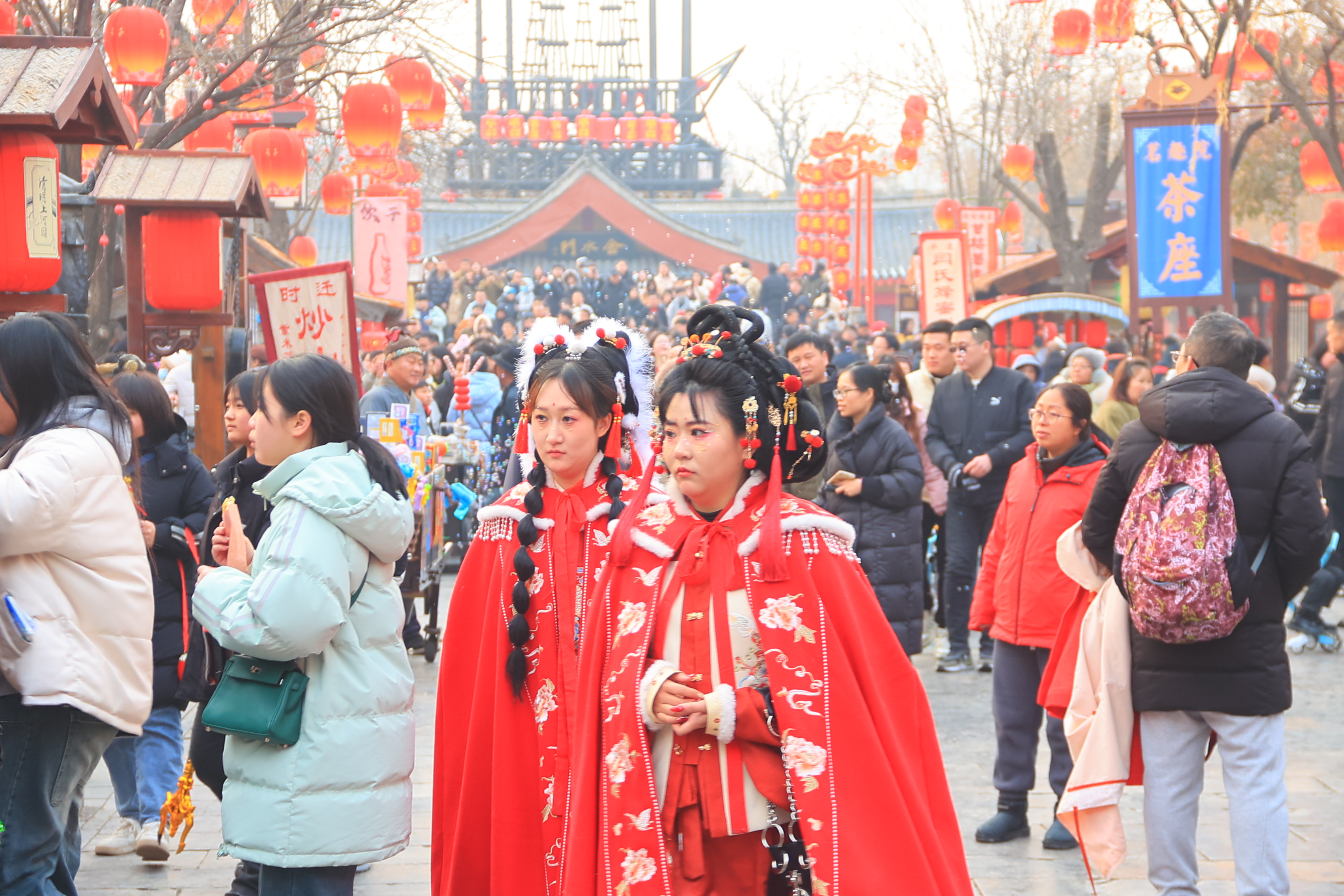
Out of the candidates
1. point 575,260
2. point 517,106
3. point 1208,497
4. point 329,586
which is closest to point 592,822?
point 329,586

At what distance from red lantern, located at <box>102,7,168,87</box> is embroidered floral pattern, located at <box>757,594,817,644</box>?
7.19 m

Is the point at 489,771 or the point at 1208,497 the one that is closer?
the point at 489,771

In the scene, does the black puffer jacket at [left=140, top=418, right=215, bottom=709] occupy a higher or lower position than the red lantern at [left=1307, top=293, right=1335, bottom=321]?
lower

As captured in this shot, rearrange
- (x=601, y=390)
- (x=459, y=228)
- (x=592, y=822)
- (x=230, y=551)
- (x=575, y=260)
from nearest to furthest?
(x=592, y=822) → (x=230, y=551) → (x=601, y=390) → (x=575, y=260) → (x=459, y=228)

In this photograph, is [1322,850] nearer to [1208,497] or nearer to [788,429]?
[1208,497]

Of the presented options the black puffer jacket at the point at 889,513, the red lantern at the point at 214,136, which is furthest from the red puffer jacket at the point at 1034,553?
the red lantern at the point at 214,136

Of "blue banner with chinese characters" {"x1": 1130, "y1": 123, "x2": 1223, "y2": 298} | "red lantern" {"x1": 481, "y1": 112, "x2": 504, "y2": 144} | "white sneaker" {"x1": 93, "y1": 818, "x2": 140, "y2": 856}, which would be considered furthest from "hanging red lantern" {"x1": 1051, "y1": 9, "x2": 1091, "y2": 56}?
"red lantern" {"x1": 481, "y1": 112, "x2": 504, "y2": 144}

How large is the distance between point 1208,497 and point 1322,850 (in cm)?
198

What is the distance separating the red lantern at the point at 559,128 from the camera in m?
32.8

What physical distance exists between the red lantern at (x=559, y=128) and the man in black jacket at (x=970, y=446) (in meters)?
26.2

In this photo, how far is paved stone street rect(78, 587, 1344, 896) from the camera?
15.4 ft

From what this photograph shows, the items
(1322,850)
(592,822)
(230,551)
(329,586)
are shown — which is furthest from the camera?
(1322,850)

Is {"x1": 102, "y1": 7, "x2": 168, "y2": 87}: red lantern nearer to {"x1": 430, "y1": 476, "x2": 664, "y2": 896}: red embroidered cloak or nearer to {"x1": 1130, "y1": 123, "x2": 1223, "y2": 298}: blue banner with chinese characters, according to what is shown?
{"x1": 430, "y1": 476, "x2": 664, "y2": 896}: red embroidered cloak

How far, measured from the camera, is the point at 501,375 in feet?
35.2
